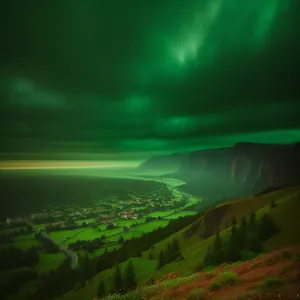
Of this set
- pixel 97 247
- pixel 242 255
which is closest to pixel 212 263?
pixel 242 255

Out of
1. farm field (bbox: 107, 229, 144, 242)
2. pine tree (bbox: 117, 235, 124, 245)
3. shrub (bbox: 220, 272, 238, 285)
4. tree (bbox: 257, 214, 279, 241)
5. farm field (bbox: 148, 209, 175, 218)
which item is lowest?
farm field (bbox: 148, 209, 175, 218)

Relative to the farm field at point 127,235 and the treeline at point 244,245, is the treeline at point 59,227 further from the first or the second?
the treeline at point 244,245

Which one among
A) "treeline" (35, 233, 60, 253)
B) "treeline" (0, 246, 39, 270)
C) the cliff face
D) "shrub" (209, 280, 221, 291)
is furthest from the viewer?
the cliff face

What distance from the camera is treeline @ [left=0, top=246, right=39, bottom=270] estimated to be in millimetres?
49666

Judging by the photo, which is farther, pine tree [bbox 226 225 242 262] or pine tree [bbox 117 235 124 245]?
pine tree [bbox 117 235 124 245]

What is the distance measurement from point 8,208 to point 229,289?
130m

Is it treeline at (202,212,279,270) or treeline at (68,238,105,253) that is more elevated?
treeline at (202,212,279,270)

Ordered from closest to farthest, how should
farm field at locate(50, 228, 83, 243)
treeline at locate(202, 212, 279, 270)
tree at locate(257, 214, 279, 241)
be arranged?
treeline at locate(202, 212, 279, 270), tree at locate(257, 214, 279, 241), farm field at locate(50, 228, 83, 243)

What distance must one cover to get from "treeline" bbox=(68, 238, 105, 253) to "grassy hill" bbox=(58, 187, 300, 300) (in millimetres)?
20671

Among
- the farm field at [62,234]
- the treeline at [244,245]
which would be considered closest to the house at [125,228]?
the farm field at [62,234]

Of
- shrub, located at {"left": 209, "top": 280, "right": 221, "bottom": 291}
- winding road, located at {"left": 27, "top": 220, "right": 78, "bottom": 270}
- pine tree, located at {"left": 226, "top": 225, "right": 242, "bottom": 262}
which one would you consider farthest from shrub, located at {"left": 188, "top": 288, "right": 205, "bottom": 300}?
winding road, located at {"left": 27, "top": 220, "right": 78, "bottom": 270}

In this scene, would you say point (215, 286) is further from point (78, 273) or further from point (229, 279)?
point (78, 273)

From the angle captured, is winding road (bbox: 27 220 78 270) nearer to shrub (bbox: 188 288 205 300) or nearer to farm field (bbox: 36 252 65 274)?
farm field (bbox: 36 252 65 274)

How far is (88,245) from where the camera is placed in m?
59.7
